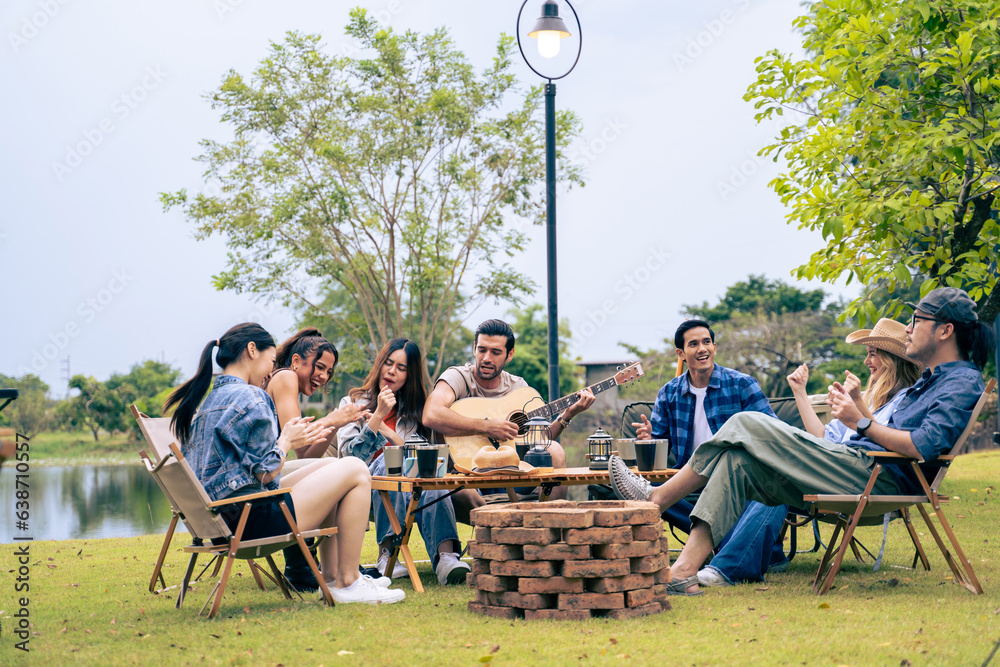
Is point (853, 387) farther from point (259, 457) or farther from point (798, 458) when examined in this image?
point (259, 457)

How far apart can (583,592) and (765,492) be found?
1090 mm

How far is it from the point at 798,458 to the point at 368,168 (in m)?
14.3

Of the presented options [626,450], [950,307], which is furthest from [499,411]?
[950,307]

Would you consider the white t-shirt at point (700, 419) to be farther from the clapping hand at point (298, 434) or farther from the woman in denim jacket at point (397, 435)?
the clapping hand at point (298, 434)

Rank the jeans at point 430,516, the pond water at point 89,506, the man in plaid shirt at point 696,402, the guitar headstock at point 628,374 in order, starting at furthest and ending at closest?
the pond water at point 89,506 < the guitar headstock at point 628,374 < the man in plaid shirt at point 696,402 < the jeans at point 430,516

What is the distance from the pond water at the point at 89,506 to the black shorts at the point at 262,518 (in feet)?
10.3

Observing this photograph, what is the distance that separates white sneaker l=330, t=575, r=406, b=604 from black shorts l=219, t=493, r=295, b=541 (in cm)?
41

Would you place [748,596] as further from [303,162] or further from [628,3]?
[303,162]

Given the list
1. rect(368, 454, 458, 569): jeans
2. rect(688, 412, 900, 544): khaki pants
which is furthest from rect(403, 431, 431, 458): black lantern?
rect(688, 412, 900, 544): khaki pants

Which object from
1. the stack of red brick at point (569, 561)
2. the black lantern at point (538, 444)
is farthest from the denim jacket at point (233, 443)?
the black lantern at point (538, 444)

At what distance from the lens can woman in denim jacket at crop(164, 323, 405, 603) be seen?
11.9ft

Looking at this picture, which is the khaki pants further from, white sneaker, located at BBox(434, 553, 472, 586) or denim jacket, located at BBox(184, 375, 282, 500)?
denim jacket, located at BBox(184, 375, 282, 500)

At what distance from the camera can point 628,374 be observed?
5.47 metres

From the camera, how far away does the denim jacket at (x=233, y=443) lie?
11.9ft
